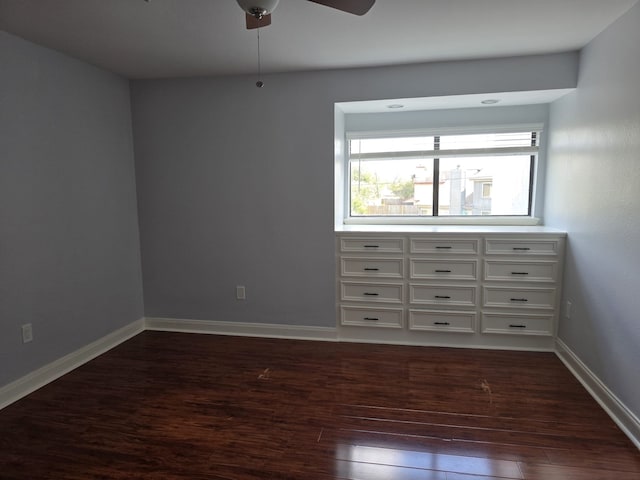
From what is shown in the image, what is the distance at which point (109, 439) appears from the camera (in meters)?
2.15

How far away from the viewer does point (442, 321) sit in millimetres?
3389

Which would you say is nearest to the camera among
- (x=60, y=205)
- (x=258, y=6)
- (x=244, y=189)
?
(x=258, y=6)

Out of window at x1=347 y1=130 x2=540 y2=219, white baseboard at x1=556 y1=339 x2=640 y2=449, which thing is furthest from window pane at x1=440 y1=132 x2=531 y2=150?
white baseboard at x1=556 y1=339 x2=640 y2=449

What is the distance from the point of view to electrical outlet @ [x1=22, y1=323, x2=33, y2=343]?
2.64 m

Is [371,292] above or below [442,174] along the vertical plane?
below

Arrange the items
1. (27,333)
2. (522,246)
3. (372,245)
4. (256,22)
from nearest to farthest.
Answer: (256,22)
(27,333)
(522,246)
(372,245)

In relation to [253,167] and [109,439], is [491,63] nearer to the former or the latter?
Answer: [253,167]

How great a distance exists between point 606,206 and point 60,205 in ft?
12.4

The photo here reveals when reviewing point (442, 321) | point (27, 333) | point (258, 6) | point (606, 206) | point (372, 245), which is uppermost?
point (258, 6)

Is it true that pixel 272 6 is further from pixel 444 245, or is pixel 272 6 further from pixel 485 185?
pixel 485 185

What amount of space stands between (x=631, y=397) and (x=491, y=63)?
8.19 ft

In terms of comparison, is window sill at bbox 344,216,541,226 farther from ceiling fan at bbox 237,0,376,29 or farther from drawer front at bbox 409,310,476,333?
ceiling fan at bbox 237,0,376,29

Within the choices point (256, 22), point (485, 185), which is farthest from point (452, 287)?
point (256, 22)

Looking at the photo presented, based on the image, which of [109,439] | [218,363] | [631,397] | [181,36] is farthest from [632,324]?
[181,36]
